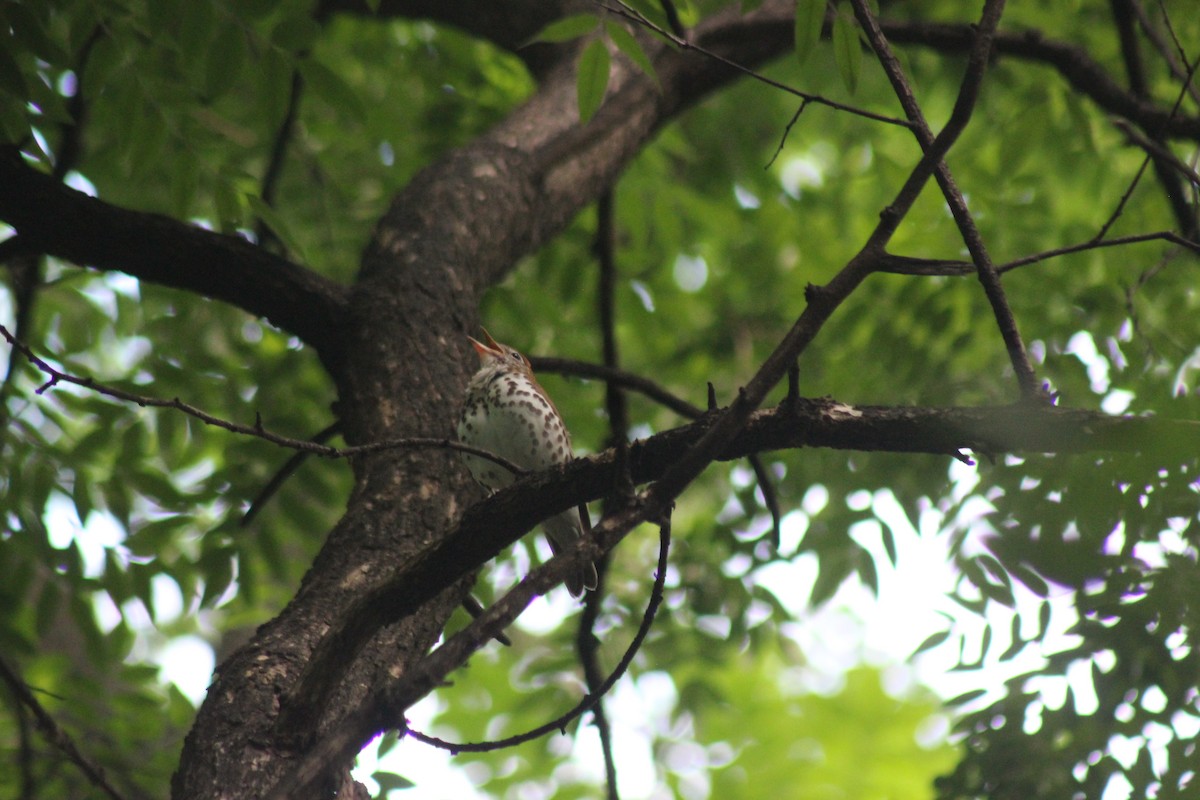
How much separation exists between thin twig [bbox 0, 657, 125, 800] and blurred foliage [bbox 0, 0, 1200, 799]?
2.41 feet

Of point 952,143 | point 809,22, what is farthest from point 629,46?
point 952,143

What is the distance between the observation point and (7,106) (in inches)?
117

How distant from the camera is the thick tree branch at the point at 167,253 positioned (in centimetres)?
295

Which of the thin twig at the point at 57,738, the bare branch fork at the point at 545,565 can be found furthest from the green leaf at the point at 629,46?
the thin twig at the point at 57,738

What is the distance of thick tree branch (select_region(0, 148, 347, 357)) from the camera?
295 centimetres

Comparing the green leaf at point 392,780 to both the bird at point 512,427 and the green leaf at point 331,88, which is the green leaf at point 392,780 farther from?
the green leaf at point 331,88

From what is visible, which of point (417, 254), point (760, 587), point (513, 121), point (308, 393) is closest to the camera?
point (417, 254)

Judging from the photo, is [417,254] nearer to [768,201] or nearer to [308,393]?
[308,393]

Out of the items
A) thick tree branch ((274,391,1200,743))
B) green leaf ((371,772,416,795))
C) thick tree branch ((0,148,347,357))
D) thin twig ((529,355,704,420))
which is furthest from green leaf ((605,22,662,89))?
green leaf ((371,772,416,795))

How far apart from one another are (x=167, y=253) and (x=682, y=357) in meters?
3.76

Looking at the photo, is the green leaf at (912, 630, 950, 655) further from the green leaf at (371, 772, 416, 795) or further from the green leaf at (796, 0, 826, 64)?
the green leaf at (796, 0, 826, 64)

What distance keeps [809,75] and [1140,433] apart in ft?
9.60

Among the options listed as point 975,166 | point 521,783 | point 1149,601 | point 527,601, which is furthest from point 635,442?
point 521,783

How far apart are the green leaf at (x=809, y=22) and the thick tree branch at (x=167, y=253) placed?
1599 mm
